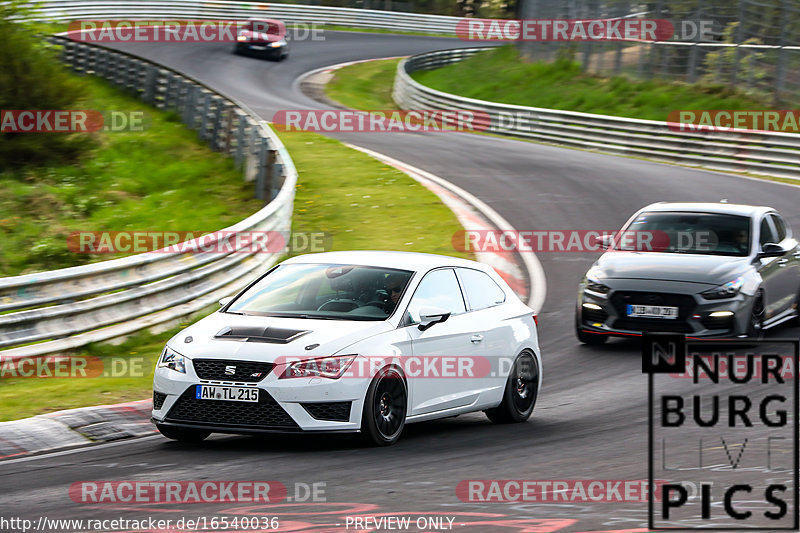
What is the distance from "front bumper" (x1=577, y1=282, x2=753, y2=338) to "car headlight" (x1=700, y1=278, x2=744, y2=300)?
4 cm

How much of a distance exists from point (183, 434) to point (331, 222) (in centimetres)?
1225

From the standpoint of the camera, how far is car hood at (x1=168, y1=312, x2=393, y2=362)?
8.03 m

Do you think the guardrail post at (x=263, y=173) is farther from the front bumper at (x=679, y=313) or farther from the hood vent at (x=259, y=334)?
the hood vent at (x=259, y=334)

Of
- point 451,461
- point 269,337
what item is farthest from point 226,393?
point 451,461

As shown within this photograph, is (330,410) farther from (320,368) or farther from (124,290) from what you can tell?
(124,290)

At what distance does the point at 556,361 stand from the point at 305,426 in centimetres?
540

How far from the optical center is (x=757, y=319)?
1330cm

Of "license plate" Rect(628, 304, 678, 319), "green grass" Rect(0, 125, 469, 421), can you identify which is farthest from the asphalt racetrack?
"green grass" Rect(0, 125, 469, 421)

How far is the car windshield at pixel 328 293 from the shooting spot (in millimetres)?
8844

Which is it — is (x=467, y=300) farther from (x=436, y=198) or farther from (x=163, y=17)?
(x=163, y=17)

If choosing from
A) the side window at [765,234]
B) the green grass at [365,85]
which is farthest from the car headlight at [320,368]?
the green grass at [365,85]

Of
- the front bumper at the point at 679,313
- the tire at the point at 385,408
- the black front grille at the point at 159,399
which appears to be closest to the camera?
the tire at the point at 385,408

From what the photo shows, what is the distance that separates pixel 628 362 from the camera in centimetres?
1266

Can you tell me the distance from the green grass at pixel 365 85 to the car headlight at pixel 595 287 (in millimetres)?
27794
